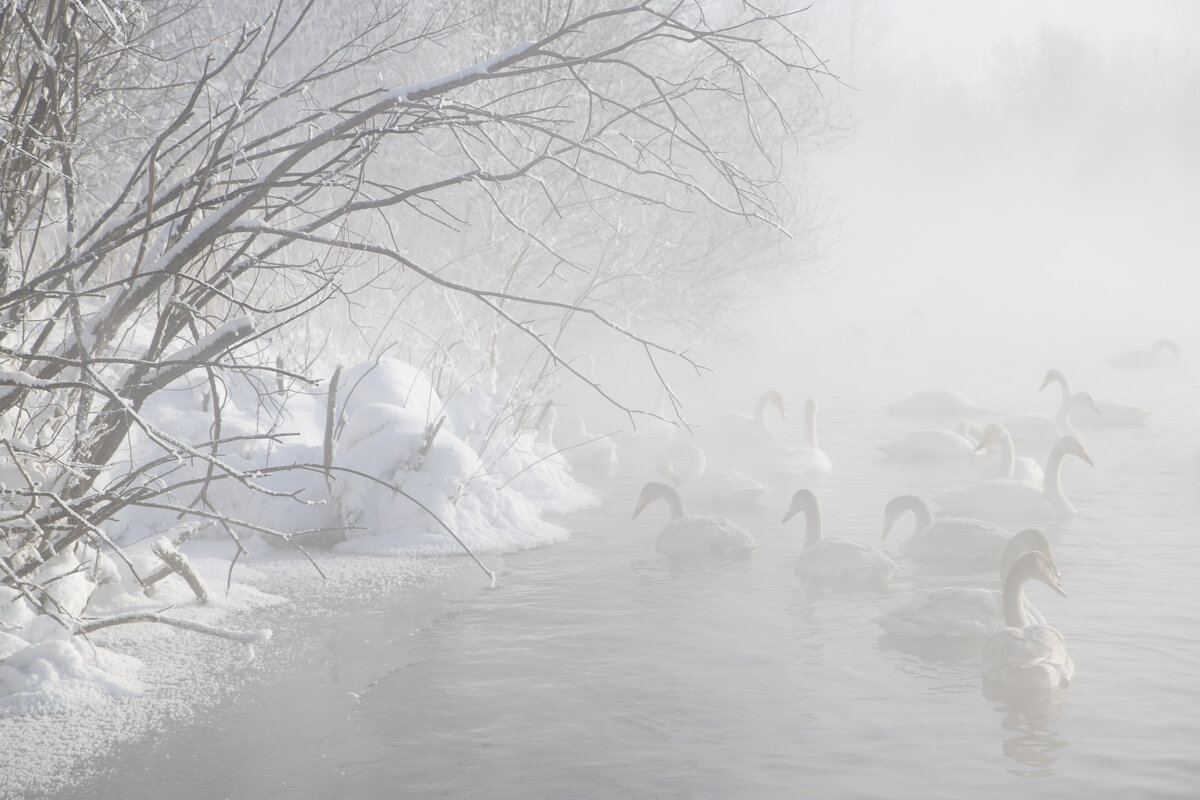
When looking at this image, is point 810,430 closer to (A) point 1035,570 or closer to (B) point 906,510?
(B) point 906,510

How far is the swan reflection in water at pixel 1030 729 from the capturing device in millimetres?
4559

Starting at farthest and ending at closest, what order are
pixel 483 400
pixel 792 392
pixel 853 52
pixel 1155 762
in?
pixel 853 52
pixel 792 392
pixel 483 400
pixel 1155 762

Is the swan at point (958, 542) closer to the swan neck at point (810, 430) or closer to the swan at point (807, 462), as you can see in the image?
the swan at point (807, 462)

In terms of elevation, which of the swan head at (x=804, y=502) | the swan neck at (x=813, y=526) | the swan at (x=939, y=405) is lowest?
the swan neck at (x=813, y=526)

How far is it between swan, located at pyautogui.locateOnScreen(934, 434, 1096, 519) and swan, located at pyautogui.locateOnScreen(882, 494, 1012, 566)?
1543 mm

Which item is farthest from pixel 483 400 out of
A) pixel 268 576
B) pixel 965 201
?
pixel 965 201

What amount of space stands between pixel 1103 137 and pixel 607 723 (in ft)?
173

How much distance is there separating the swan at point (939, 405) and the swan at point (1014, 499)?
22.7 feet

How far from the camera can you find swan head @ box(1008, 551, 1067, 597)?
638 centimetres

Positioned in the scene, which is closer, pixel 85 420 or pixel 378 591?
pixel 85 420

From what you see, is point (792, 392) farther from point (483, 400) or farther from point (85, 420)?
point (85, 420)

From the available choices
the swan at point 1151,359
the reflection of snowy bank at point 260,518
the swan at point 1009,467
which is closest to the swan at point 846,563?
the reflection of snowy bank at point 260,518

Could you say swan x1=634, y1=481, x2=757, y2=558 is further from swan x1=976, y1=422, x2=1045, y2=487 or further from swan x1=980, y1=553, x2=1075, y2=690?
swan x1=976, y1=422, x2=1045, y2=487

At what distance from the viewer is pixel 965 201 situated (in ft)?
170
